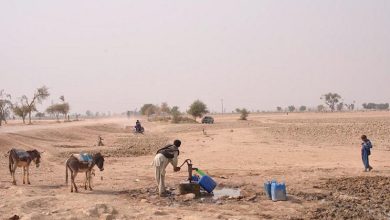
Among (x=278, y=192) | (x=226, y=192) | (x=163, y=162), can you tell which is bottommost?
(x=226, y=192)

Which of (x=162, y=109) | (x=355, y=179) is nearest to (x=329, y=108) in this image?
(x=162, y=109)

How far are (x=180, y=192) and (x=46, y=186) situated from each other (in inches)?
181

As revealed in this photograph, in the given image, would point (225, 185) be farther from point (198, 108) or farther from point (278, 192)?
point (198, 108)

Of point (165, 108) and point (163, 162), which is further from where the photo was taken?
point (165, 108)

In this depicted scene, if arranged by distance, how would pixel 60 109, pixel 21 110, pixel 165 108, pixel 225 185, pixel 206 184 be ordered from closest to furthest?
pixel 206 184
pixel 225 185
pixel 21 110
pixel 60 109
pixel 165 108

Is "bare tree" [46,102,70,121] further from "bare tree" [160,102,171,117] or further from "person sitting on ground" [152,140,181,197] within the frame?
"person sitting on ground" [152,140,181,197]

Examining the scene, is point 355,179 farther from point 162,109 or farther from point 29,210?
point 162,109

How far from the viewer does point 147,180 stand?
16.6 meters

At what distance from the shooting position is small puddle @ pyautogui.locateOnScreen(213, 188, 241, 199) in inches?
537

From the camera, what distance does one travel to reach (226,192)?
47.1 feet

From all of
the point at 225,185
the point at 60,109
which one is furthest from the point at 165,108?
the point at 225,185

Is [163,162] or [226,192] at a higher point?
[163,162]

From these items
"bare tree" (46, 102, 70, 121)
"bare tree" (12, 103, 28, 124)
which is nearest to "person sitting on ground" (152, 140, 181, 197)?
"bare tree" (12, 103, 28, 124)

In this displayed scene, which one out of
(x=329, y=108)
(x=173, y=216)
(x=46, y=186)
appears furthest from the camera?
(x=329, y=108)
